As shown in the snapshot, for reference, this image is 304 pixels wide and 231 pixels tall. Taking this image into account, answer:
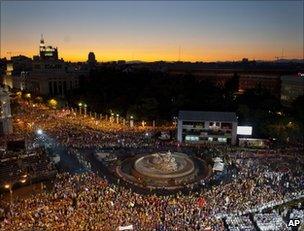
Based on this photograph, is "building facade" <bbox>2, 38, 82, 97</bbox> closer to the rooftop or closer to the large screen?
the rooftop

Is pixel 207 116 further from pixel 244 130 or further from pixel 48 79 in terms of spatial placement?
pixel 48 79

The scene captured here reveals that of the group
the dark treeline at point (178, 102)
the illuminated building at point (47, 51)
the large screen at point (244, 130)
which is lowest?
the large screen at point (244, 130)

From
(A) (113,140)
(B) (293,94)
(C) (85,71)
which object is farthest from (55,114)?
(C) (85,71)

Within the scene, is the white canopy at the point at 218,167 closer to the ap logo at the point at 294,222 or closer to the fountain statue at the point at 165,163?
the fountain statue at the point at 165,163

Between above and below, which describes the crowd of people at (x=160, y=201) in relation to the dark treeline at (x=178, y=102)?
below

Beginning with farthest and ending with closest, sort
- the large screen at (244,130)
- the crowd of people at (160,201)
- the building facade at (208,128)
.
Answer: the large screen at (244,130) → the building facade at (208,128) → the crowd of people at (160,201)

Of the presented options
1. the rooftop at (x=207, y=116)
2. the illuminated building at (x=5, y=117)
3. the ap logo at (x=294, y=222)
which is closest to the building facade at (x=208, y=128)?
the rooftop at (x=207, y=116)

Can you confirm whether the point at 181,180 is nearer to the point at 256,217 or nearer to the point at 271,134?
the point at 256,217

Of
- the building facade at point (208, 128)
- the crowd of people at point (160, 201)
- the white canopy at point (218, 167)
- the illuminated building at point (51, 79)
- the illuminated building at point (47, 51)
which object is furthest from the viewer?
the illuminated building at point (47, 51)
